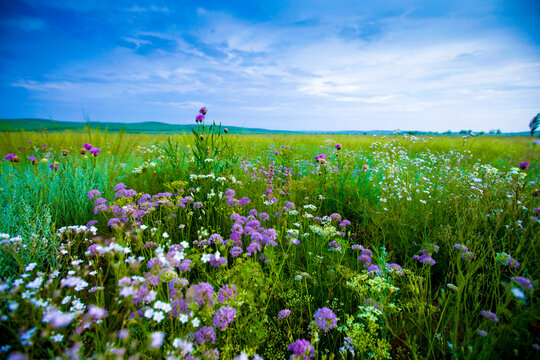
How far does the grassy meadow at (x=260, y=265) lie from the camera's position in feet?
4.42

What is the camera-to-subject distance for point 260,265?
74.6 inches

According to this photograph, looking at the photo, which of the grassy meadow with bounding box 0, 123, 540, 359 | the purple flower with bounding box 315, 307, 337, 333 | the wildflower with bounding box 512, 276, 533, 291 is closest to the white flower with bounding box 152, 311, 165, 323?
the grassy meadow with bounding box 0, 123, 540, 359

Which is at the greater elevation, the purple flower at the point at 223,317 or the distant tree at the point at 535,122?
the distant tree at the point at 535,122

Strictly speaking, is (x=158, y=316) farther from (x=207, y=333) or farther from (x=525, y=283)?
(x=525, y=283)

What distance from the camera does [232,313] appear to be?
140 cm

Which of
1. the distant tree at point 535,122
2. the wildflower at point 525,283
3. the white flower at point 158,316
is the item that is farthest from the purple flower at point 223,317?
the distant tree at point 535,122

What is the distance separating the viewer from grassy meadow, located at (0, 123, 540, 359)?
135 cm

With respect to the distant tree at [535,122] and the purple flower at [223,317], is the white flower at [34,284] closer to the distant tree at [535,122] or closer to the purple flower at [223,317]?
the purple flower at [223,317]

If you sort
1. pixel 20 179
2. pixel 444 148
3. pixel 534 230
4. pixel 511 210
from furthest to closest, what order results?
pixel 444 148 → pixel 20 179 → pixel 511 210 → pixel 534 230

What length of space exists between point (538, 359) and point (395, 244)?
5.41 ft

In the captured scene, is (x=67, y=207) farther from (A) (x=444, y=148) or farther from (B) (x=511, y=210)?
(A) (x=444, y=148)

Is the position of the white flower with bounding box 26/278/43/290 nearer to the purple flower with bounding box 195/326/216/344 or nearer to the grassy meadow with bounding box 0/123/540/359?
the grassy meadow with bounding box 0/123/540/359

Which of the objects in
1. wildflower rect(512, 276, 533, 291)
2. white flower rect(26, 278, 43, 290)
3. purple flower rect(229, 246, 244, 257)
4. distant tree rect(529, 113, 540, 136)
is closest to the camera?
white flower rect(26, 278, 43, 290)

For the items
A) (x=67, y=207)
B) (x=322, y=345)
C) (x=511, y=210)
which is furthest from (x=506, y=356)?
(x=67, y=207)
